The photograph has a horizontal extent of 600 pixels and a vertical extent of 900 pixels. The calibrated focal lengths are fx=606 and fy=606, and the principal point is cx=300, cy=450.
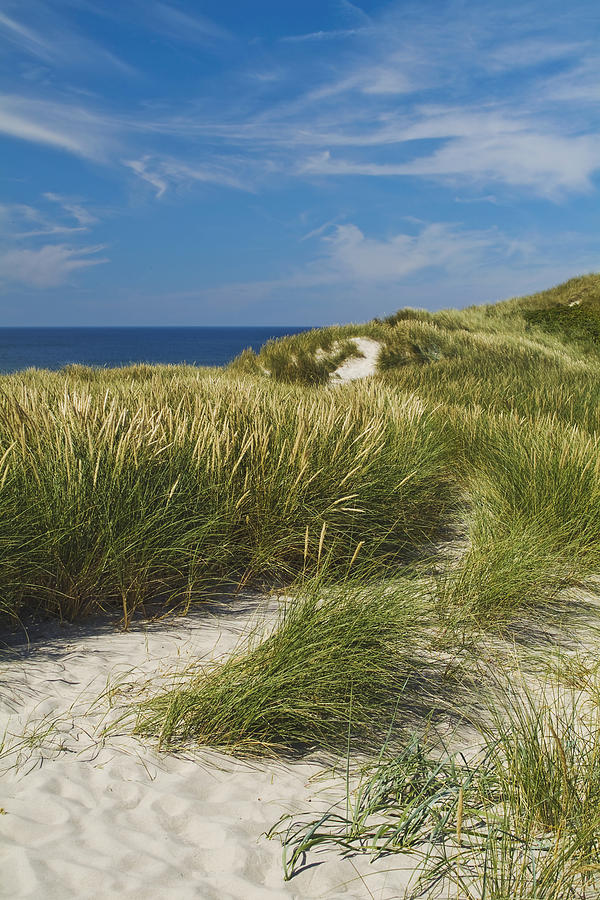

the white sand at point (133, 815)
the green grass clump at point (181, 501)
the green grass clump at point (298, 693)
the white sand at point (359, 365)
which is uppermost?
the white sand at point (359, 365)

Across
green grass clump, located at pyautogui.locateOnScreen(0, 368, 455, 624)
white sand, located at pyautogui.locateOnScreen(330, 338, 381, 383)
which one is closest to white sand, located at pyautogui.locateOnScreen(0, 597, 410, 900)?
green grass clump, located at pyautogui.locateOnScreen(0, 368, 455, 624)

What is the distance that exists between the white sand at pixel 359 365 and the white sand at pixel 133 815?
1056cm

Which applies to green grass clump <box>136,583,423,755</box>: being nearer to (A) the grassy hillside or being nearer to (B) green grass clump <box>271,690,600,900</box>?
(A) the grassy hillside

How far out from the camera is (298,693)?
210 cm

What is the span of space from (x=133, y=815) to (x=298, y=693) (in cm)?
63

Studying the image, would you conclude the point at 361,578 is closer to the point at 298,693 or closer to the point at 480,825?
the point at 298,693

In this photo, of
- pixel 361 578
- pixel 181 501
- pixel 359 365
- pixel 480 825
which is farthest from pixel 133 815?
pixel 359 365

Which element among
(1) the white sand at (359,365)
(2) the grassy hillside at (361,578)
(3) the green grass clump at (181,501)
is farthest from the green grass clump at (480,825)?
(1) the white sand at (359,365)

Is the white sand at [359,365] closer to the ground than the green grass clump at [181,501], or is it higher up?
higher up

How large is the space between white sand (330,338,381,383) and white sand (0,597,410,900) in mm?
10562

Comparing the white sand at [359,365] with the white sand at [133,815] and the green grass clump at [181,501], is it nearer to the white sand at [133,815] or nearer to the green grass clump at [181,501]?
the green grass clump at [181,501]

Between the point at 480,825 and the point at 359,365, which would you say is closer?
the point at 480,825

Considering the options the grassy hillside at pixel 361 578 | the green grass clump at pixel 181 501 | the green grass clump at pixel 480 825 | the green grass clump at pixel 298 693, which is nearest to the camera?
the green grass clump at pixel 480 825

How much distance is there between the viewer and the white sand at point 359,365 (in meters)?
12.5
